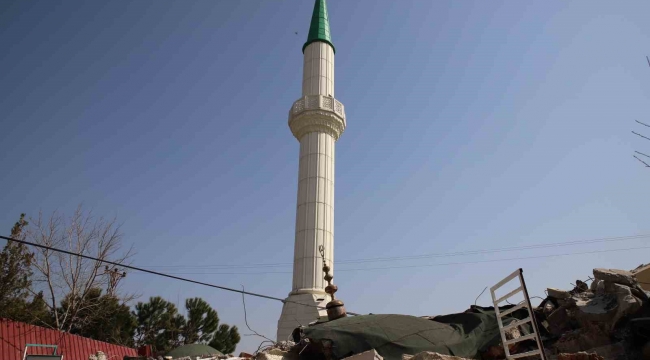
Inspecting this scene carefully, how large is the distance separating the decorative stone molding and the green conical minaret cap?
2837 millimetres

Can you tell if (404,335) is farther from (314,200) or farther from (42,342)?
(42,342)

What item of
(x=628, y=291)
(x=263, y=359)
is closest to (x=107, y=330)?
(x=263, y=359)

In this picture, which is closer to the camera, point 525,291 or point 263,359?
point 525,291

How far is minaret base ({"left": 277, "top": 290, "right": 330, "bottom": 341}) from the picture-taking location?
13445mm

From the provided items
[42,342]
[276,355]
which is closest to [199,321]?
[42,342]

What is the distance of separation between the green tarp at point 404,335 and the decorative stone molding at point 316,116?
10083 mm

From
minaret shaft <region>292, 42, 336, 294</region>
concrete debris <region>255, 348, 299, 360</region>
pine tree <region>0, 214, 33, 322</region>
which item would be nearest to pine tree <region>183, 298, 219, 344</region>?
pine tree <region>0, 214, 33, 322</region>

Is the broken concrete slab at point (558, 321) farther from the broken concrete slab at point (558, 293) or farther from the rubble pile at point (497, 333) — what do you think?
the broken concrete slab at point (558, 293)

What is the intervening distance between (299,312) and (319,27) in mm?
Answer: 11095

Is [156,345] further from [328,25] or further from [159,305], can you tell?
[328,25]

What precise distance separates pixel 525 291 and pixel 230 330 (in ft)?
103

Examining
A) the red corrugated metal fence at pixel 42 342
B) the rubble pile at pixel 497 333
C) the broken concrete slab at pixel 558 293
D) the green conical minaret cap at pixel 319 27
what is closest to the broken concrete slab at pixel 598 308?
the rubble pile at pixel 497 333

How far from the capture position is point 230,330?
3269 centimetres

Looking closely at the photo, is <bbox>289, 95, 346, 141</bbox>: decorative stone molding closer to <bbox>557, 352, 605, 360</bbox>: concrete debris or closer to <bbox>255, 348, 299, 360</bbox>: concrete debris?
<bbox>255, 348, 299, 360</bbox>: concrete debris
